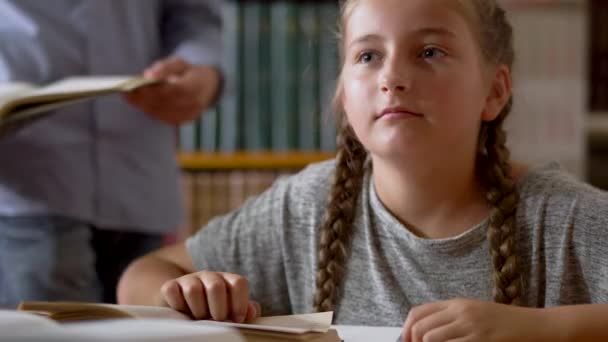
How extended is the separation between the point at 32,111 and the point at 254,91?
4.04 ft

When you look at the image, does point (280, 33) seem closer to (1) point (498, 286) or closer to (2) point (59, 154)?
(2) point (59, 154)

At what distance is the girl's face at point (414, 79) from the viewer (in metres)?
0.96

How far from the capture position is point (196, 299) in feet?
2.78

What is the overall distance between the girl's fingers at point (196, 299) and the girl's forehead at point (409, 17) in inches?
13.9

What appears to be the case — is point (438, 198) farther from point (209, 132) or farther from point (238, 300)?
point (209, 132)

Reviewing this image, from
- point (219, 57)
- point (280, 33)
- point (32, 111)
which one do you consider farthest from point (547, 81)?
point (32, 111)

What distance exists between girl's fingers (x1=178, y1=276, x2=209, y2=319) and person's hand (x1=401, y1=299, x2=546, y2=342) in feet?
0.67

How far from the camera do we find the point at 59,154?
4.57ft

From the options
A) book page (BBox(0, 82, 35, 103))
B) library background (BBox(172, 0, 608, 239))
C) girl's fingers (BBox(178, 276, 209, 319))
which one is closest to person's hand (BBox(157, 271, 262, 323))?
girl's fingers (BBox(178, 276, 209, 319))

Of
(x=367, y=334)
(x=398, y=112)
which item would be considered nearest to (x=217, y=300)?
(x=367, y=334)

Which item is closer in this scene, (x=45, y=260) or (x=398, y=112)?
(x=398, y=112)

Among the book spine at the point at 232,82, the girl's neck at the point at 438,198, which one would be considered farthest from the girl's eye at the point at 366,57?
the book spine at the point at 232,82

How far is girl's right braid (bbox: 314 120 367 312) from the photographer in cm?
108

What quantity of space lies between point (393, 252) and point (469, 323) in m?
0.33
